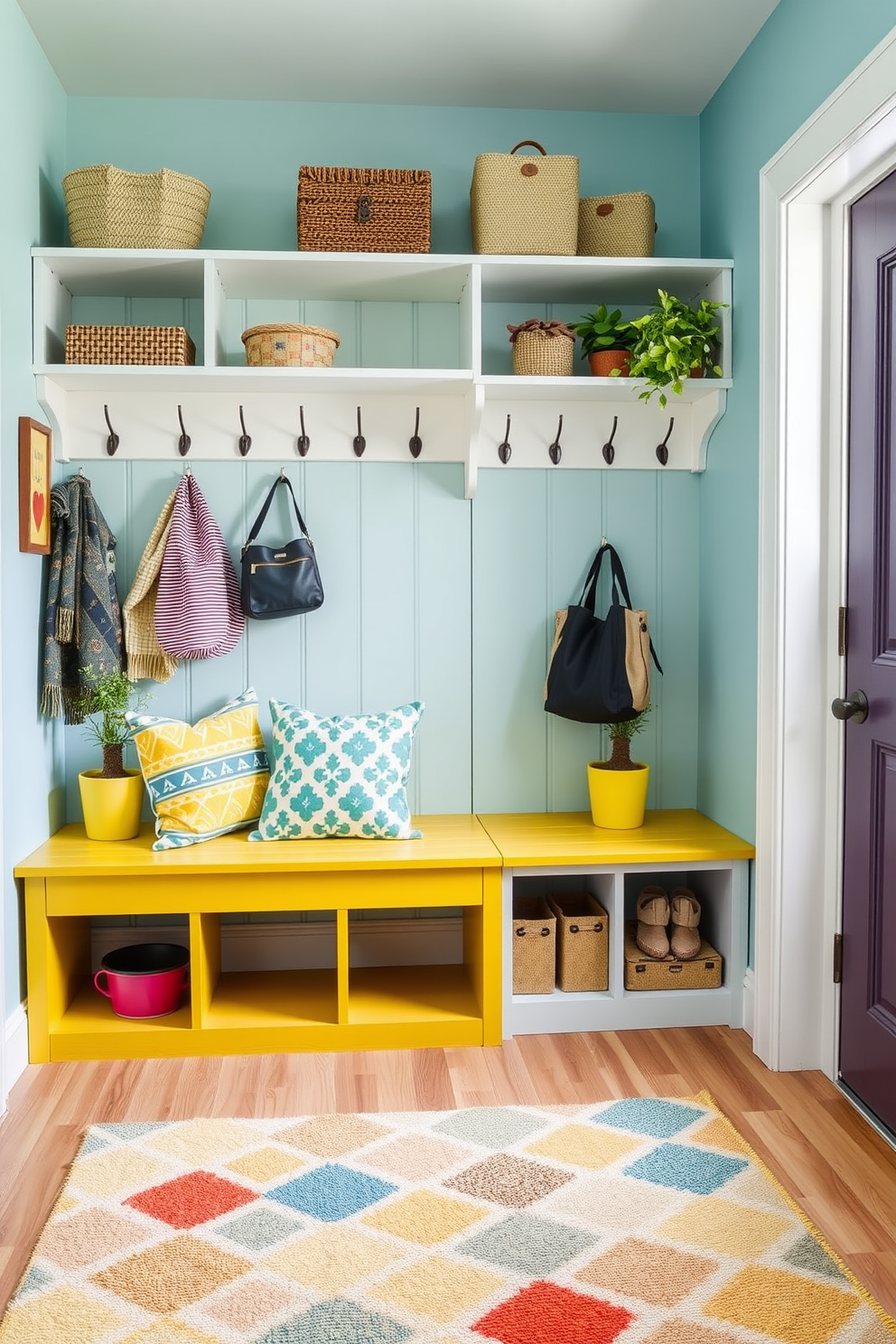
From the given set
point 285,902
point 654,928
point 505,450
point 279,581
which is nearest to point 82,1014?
point 285,902

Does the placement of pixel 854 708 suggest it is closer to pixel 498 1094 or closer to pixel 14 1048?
pixel 498 1094

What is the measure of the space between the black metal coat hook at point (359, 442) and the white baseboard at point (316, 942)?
4.55 feet

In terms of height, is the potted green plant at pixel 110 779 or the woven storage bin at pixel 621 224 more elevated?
the woven storage bin at pixel 621 224

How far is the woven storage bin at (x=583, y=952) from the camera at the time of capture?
284 cm

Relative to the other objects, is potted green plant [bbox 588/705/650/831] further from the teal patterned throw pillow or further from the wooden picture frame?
the wooden picture frame

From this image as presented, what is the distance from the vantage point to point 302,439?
3.08 m

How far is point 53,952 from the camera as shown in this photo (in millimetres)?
2688

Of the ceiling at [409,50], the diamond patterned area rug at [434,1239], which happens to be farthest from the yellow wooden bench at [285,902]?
the ceiling at [409,50]

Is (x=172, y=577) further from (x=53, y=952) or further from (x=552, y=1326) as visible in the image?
(x=552, y=1326)

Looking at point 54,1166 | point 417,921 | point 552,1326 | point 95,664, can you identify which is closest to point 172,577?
point 95,664

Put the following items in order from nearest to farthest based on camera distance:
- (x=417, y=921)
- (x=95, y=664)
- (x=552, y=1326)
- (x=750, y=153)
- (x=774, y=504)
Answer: (x=552, y=1326)
(x=774, y=504)
(x=750, y=153)
(x=95, y=664)
(x=417, y=921)

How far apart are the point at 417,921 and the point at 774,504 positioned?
1.59m

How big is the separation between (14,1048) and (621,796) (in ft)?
5.49

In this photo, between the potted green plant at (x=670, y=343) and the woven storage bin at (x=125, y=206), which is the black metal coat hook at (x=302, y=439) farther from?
the potted green plant at (x=670, y=343)
